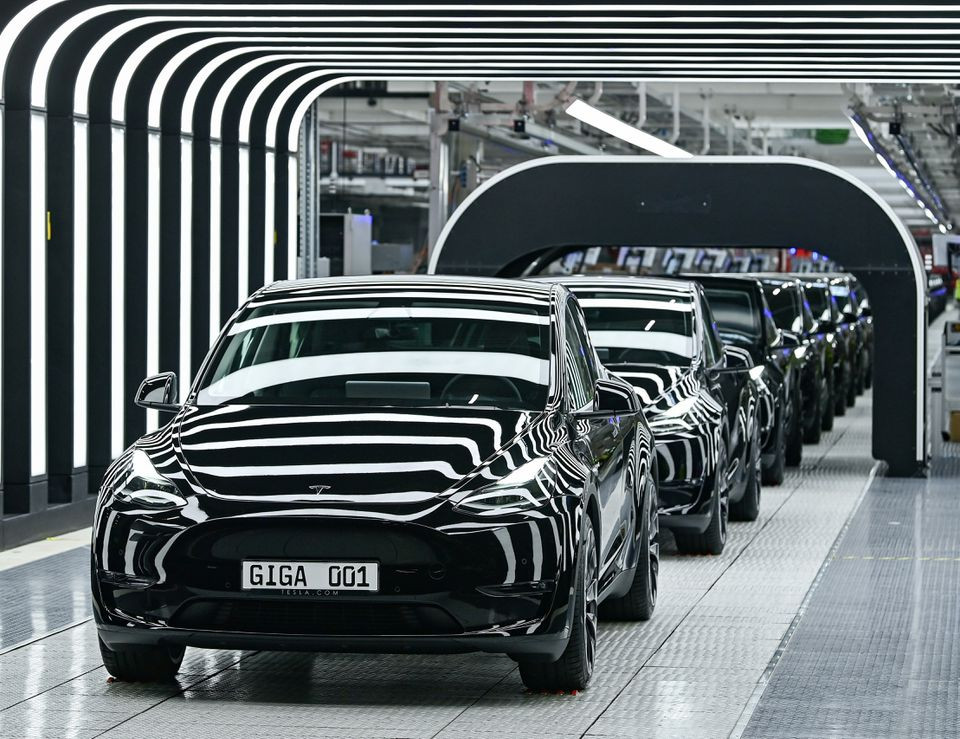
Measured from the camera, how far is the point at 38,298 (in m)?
10.8

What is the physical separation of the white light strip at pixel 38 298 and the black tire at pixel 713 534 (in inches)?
147

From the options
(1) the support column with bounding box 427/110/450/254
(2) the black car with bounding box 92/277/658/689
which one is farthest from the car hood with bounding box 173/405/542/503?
(1) the support column with bounding box 427/110/450/254

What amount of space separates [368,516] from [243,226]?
859cm

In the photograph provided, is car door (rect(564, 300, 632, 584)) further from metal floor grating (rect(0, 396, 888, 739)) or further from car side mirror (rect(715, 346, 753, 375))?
car side mirror (rect(715, 346, 753, 375))

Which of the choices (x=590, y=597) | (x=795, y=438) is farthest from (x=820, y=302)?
(x=590, y=597)

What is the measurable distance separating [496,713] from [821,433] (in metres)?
13.8

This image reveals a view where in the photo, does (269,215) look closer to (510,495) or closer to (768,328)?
(768,328)

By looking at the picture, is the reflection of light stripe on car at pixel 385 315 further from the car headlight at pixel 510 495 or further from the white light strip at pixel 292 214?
the white light strip at pixel 292 214

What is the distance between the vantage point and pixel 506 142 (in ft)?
91.5

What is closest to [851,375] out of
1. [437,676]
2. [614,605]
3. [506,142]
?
[506,142]

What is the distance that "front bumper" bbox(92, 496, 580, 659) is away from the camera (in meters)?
5.81

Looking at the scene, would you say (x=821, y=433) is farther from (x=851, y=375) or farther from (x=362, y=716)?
(x=362, y=716)

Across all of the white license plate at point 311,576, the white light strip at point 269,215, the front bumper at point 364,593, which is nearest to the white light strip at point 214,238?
the white light strip at point 269,215

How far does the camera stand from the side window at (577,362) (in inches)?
275
